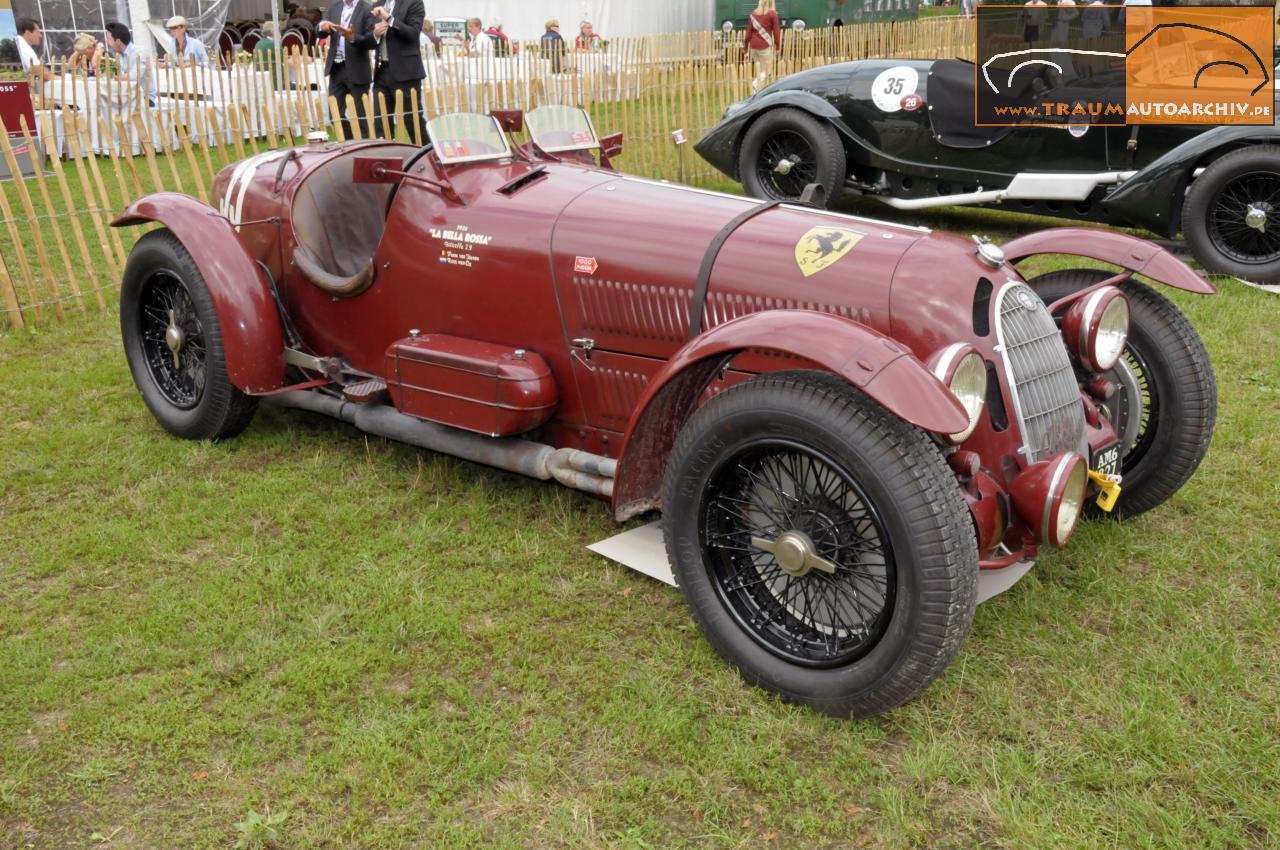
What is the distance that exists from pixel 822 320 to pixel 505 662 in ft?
4.61

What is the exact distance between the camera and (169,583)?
11.8 feet

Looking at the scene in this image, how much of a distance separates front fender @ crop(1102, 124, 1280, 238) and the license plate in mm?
4488

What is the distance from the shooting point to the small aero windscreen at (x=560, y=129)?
178 inches

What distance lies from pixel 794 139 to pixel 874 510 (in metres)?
6.63

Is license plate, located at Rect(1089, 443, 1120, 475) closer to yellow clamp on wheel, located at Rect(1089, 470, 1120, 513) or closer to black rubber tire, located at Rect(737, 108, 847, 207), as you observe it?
yellow clamp on wheel, located at Rect(1089, 470, 1120, 513)

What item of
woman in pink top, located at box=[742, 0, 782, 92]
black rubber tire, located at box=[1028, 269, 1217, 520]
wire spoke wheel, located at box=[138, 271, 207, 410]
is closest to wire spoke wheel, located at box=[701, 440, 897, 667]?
black rubber tire, located at box=[1028, 269, 1217, 520]

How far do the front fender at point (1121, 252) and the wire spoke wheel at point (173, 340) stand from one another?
3.47 metres

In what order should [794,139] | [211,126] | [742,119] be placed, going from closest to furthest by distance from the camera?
[794,139] < [742,119] < [211,126]

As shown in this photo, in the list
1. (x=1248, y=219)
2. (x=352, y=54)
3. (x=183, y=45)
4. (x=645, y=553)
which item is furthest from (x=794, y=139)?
(x=183, y=45)

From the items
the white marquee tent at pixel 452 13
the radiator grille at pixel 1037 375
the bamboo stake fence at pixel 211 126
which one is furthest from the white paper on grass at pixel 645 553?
the white marquee tent at pixel 452 13

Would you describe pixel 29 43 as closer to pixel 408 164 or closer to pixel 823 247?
pixel 408 164

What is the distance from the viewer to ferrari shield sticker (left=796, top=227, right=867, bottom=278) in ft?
10.7

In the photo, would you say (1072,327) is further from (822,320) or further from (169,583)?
(169,583)

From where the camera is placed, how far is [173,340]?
15.5 feet
